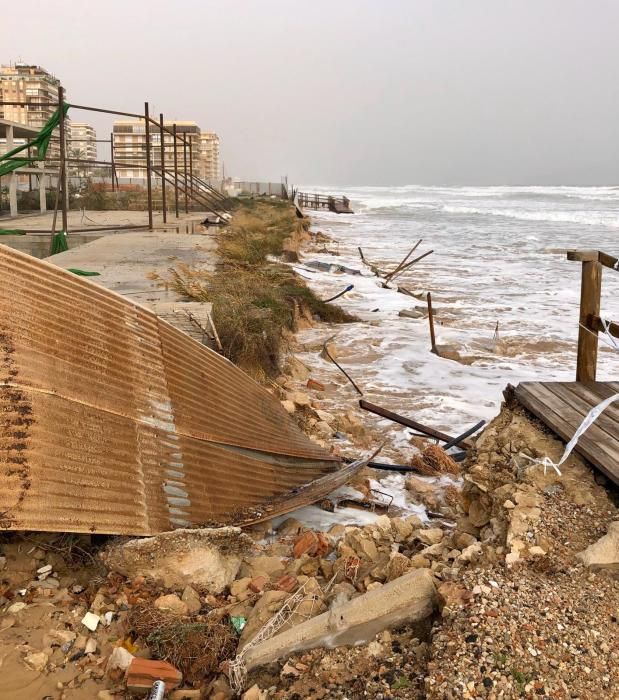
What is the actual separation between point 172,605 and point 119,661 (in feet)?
1.26

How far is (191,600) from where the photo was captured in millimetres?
3072

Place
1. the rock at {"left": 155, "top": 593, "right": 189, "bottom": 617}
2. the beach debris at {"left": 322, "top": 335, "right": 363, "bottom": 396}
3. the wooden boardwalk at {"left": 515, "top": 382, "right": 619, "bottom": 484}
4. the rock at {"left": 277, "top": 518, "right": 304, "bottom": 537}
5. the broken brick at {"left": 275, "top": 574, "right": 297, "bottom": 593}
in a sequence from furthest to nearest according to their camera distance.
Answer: the beach debris at {"left": 322, "top": 335, "right": 363, "bottom": 396}
the rock at {"left": 277, "top": 518, "right": 304, "bottom": 537}
the wooden boardwalk at {"left": 515, "top": 382, "right": 619, "bottom": 484}
the broken brick at {"left": 275, "top": 574, "right": 297, "bottom": 593}
the rock at {"left": 155, "top": 593, "right": 189, "bottom": 617}

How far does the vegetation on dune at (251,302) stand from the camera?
23.1 ft

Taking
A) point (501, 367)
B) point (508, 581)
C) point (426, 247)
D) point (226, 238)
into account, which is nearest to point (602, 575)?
point (508, 581)

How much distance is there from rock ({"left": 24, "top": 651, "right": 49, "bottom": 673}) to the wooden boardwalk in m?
2.67

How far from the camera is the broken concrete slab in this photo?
2.65 meters

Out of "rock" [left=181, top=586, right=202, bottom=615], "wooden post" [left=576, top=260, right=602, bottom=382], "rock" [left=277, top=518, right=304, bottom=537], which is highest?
"wooden post" [left=576, top=260, right=602, bottom=382]

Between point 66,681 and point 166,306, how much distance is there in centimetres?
433

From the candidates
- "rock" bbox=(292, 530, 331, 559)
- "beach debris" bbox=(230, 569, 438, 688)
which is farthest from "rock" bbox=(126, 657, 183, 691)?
"rock" bbox=(292, 530, 331, 559)

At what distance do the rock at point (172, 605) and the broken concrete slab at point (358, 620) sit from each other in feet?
1.40

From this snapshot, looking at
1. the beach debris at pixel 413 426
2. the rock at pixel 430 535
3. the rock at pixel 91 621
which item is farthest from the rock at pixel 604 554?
the beach debris at pixel 413 426

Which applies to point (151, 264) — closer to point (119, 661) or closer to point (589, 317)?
point (589, 317)

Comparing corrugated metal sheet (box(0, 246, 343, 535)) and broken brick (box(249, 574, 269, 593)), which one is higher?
corrugated metal sheet (box(0, 246, 343, 535))

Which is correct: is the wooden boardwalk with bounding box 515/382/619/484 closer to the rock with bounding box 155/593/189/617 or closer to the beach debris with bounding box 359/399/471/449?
the beach debris with bounding box 359/399/471/449
